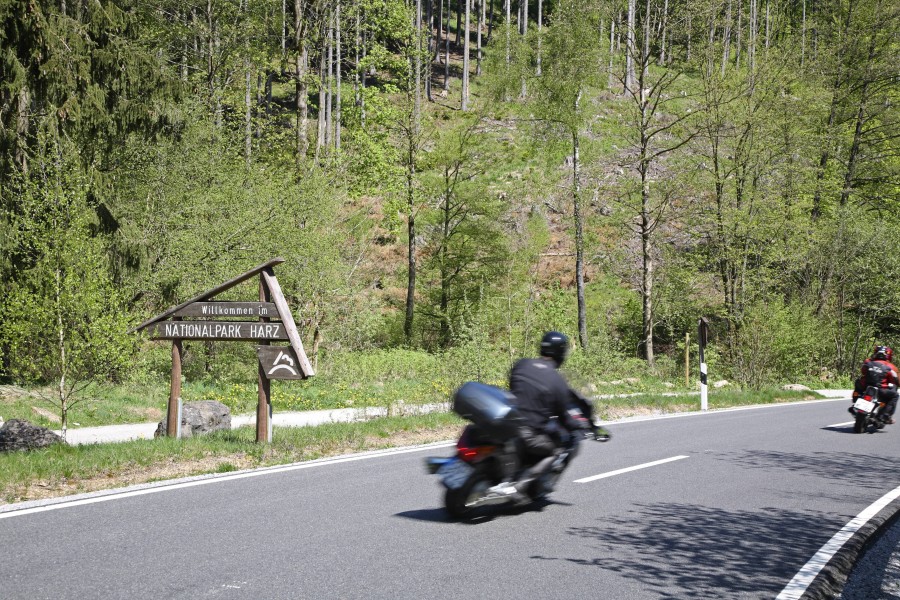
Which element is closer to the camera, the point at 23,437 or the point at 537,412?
the point at 537,412

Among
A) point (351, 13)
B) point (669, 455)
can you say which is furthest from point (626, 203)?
point (669, 455)

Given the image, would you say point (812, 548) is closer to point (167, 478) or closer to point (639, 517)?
point (639, 517)

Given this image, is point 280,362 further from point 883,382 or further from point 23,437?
point 883,382

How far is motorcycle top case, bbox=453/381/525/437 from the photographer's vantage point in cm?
652

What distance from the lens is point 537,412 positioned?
695cm

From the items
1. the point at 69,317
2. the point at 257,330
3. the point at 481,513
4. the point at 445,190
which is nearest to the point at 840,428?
the point at 481,513

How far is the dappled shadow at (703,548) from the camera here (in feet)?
16.6

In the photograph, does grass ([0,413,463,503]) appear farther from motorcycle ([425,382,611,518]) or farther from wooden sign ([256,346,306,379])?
motorcycle ([425,382,611,518])

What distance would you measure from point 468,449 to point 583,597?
7.04 ft

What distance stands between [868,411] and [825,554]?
412 inches

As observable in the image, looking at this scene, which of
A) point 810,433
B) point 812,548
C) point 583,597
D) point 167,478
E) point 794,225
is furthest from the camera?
point 794,225

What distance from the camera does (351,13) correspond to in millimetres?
26766

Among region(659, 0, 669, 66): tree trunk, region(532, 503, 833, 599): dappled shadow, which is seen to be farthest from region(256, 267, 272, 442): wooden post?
region(659, 0, 669, 66): tree trunk

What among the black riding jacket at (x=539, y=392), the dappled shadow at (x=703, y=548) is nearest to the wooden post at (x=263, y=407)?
the black riding jacket at (x=539, y=392)
